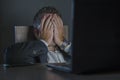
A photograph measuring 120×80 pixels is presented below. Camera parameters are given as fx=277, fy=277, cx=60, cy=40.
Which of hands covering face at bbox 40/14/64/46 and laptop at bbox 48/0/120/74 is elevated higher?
laptop at bbox 48/0/120/74

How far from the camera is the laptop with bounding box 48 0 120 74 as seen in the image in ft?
2.68

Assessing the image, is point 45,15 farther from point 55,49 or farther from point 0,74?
point 0,74

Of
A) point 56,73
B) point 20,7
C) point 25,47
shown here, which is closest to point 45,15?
point 20,7

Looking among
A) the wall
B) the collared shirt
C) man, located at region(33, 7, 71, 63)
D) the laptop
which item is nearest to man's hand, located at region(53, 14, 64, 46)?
man, located at region(33, 7, 71, 63)

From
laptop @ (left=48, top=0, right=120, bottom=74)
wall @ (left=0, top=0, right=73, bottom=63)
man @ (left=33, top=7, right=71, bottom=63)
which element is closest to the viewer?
laptop @ (left=48, top=0, right=120, bottom=74)

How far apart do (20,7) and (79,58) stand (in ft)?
9.50

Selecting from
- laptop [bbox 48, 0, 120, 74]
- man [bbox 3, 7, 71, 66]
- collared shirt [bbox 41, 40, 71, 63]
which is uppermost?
laptop [bbox 48, 0, 120, 74]

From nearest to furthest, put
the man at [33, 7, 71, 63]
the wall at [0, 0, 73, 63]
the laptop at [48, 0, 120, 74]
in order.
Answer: the laptop at [48, 0, 120, 74] → the man at [33, 7, 71, 63] → the wall at [0, 0, 73, 63]

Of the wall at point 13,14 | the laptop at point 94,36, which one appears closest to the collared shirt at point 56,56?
the wall at point 13,14

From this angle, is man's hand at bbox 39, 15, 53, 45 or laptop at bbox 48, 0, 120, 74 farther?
man's hand at bbox 39, 15, 53, 45

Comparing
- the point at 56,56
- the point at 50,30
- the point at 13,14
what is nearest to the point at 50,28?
the point at 50,30

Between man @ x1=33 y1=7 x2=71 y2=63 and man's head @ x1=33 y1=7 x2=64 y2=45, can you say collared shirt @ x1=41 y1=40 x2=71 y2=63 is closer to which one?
man @ x1=33 y1=7 x2=71 y2=63

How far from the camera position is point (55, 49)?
9.89 ft

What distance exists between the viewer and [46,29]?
3092 mm
